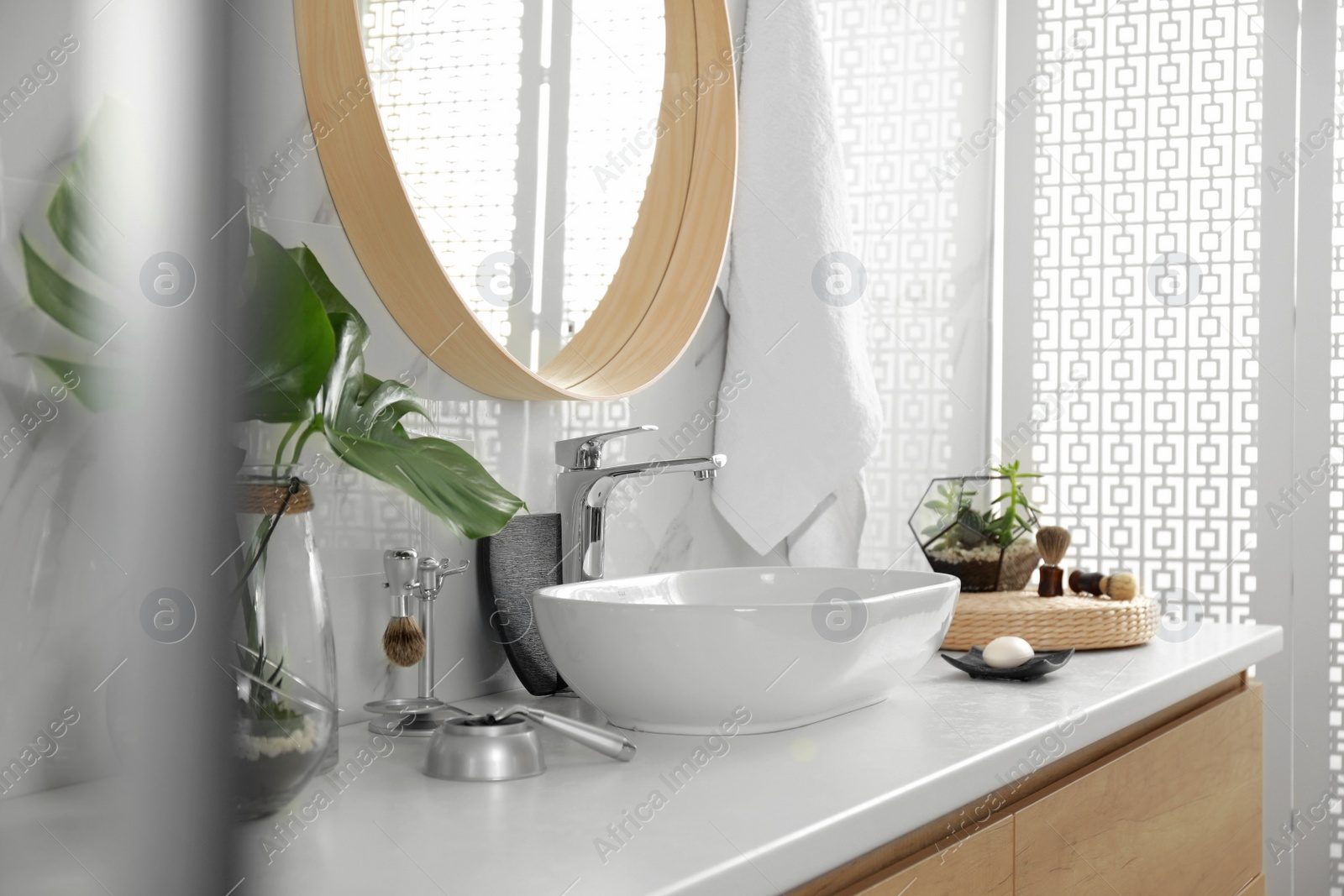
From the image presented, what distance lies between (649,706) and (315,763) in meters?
0.31

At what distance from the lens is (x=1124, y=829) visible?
105 cm

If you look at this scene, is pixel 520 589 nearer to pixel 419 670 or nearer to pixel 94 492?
pixel 419 670

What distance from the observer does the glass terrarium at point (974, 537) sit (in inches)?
60.7

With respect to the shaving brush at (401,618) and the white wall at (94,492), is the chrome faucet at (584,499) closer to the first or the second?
the white wall at (94,492)

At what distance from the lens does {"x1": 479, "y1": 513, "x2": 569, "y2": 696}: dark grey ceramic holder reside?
1.06 metres

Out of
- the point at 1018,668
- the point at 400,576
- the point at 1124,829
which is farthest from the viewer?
the point at 1018,668

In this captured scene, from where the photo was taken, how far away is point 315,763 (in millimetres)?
632

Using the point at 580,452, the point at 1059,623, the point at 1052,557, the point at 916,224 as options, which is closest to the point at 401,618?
the point at 580,452

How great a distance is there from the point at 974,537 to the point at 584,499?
67 centimetres

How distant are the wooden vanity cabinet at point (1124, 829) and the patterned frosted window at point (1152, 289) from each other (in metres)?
0.58

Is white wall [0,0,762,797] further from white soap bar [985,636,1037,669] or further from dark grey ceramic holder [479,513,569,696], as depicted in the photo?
white soap bar [985,636,1037,669]

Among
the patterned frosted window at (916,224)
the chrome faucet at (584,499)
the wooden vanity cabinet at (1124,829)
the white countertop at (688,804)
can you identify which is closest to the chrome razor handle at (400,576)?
the white countertop at (688,804)

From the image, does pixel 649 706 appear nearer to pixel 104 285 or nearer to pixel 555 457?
pixel 555 457

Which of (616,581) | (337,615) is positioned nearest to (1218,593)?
(616,581)
